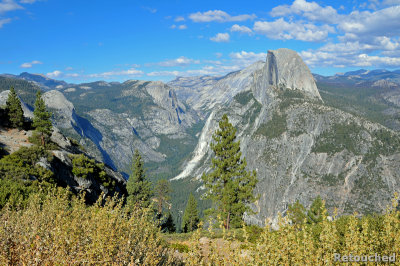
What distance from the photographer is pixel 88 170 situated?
38.3 meters

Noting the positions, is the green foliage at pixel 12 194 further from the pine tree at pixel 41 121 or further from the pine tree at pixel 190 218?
the pine tree at pixel 190 218

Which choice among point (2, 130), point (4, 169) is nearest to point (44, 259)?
point (4, 169)

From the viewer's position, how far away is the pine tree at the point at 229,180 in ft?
94.3

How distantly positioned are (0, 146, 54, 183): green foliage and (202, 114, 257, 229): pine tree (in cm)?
1753

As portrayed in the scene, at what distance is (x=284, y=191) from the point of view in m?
189

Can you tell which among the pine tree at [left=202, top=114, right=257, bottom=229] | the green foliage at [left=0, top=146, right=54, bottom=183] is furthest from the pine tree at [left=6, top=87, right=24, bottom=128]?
the pine tree at [left=202, top=114, right=257, bottom=229]

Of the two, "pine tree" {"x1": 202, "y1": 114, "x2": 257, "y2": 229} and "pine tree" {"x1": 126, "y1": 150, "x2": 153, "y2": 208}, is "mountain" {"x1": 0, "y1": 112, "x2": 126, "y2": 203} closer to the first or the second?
"pine tree" {"x1": 126, "y1": 150, "x2": 153, "y2": 208}

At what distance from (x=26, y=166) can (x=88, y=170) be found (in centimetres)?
1084

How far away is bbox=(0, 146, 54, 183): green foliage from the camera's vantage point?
2377 centimetres

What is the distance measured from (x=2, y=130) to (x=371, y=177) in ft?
673

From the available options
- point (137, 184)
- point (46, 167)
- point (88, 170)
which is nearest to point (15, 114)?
point (88, 170)

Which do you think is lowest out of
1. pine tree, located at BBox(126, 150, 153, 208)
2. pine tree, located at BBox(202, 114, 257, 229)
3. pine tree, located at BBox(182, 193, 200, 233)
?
pine tree, located at BBox(182, 193, 200, 233)

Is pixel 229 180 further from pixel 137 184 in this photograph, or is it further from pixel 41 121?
pixel 41 121

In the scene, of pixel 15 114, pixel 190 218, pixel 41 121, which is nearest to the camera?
pixel 41 121
